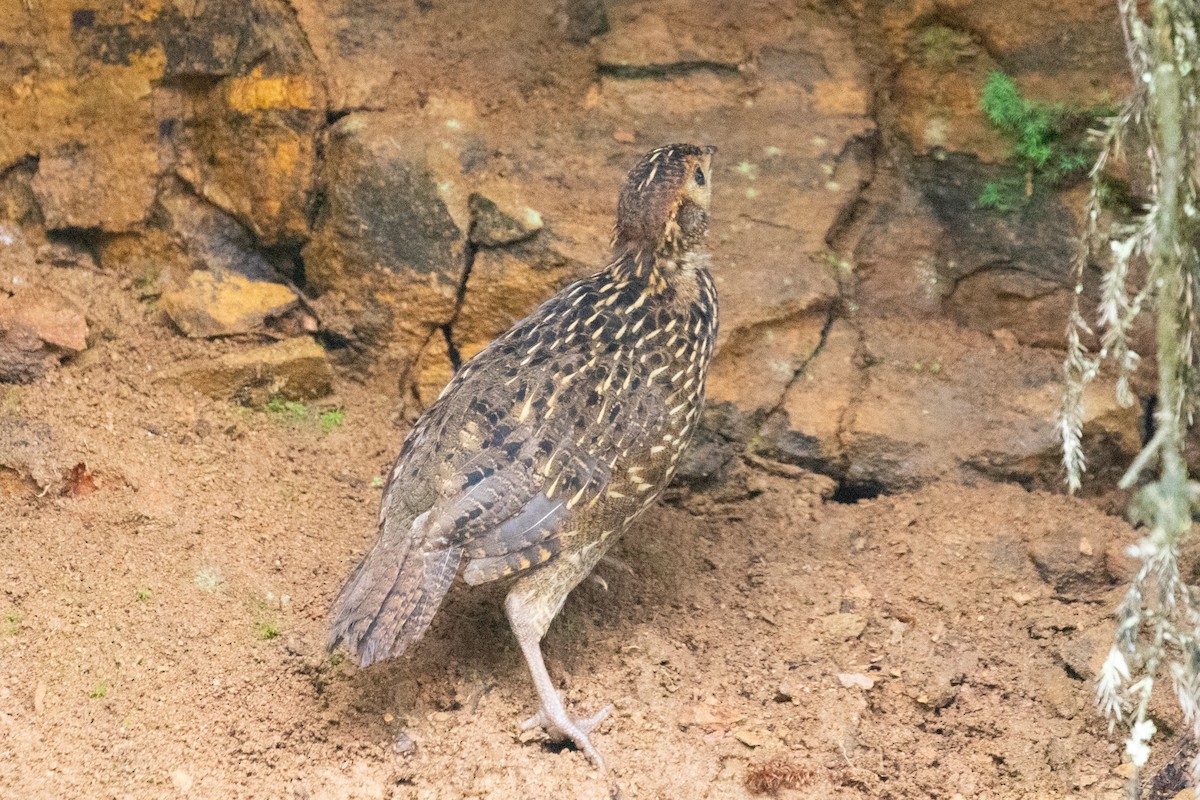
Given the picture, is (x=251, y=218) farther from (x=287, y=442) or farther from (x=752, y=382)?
(x=752, y=382)

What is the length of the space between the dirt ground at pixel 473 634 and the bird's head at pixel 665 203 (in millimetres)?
1437

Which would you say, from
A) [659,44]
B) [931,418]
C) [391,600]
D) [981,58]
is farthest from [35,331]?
[981,58]

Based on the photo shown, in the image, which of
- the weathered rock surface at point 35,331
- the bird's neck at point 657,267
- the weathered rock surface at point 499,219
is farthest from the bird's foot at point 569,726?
the weathered rock surface at point 35,331

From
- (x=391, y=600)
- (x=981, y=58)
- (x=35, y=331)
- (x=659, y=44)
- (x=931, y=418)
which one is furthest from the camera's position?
(x=659, y=44)

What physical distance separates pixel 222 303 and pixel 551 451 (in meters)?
2.56

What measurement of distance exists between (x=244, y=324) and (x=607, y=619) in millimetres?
2602

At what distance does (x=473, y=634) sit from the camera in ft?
17.5

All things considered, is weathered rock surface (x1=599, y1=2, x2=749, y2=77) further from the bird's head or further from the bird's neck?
the bird's neck

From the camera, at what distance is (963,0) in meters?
6.43

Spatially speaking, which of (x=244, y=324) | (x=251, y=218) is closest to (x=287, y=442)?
(x=244, y=324)

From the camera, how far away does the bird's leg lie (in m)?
4.77

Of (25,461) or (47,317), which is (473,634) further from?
(47,317)

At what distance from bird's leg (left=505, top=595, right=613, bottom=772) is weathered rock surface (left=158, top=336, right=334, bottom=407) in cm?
222

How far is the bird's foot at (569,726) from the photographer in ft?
15.5
